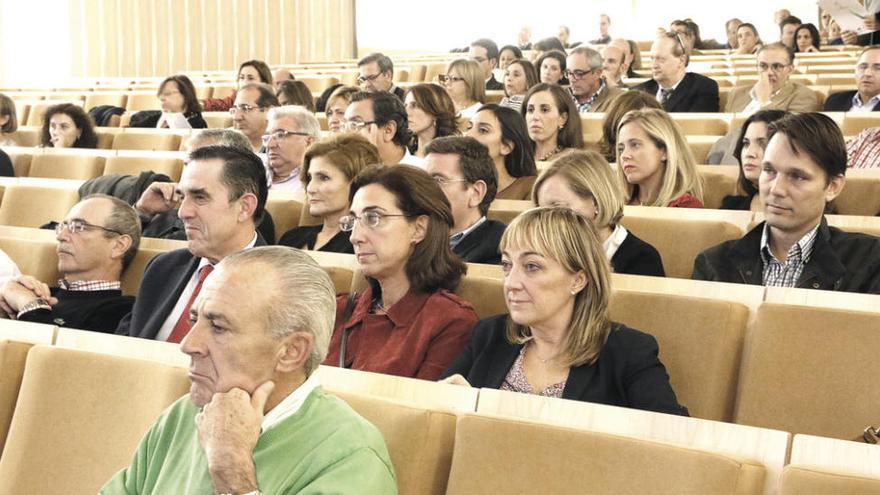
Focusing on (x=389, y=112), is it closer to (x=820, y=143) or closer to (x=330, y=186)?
(x=330, y=186)

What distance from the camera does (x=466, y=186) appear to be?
327 cm

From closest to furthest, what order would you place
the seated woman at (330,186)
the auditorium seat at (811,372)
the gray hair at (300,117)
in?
the auditorium seat at (811,372), the seated woman at (330,186), the gray hair at (300,117)

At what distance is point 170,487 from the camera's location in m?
1.73

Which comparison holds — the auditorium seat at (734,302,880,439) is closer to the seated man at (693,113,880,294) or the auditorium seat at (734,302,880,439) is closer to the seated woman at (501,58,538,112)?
the seated man at (693,113,880,294)

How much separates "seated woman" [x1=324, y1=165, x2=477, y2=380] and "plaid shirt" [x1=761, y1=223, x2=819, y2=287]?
0.78 metres

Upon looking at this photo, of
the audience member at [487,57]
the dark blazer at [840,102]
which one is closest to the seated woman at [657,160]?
the dark blazer at [840,102]

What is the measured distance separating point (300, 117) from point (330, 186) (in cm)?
99

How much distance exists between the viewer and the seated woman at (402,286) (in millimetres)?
2480

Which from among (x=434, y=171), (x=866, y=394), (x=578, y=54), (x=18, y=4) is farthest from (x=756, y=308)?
(x=18, y=4)

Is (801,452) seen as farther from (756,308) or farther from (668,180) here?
(668,180)

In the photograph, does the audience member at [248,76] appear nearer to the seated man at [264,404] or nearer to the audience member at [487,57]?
the audience member at [487,57]

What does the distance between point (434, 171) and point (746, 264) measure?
3.15 feet

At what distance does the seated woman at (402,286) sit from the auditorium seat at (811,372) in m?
0.64

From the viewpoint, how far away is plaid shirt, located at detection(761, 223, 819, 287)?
276cm
